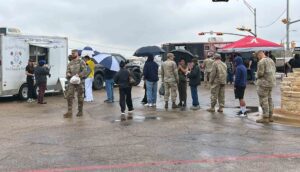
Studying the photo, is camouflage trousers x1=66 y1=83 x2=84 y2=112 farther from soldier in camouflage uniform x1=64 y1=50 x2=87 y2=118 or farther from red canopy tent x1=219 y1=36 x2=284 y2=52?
red canopy tent x1=219 y1=36 x2=284 y2=52

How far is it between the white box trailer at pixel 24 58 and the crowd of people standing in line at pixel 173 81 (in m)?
0.59

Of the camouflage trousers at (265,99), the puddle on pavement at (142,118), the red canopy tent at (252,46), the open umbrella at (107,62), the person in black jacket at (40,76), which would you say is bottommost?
the puddle on pavement at (142,118)

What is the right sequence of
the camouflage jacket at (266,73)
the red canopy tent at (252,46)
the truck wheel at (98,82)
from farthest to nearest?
1. the red canopy tent at (252,46)
2. the truck wheel at (98,82)
3. the camouflage jacket at (266,73)

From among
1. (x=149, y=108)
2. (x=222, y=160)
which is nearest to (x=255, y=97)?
(x=149, y=108)

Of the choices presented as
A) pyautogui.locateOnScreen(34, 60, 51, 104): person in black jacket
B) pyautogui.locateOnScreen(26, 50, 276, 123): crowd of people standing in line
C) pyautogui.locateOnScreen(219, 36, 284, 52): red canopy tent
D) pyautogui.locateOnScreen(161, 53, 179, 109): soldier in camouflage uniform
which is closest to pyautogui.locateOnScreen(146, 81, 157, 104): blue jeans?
pyautogui.locateOnScreen(26, 50, 276, 123): crowd of people standing in line

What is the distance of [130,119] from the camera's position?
1199cm

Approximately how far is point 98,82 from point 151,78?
289 inches

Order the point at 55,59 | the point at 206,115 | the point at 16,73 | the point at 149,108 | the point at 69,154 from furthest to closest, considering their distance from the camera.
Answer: the point at 55,59 < the point at 16,73 < the point at 149,108 < the point at 206,115 < the point at 69,154

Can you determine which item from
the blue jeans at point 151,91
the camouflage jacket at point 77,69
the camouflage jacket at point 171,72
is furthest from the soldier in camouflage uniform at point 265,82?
the camouflage jacket at point 77,69

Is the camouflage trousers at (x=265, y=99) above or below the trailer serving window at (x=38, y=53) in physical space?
below

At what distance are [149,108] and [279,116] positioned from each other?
4.31 meters

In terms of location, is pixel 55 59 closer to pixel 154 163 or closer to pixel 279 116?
pixel 279 116

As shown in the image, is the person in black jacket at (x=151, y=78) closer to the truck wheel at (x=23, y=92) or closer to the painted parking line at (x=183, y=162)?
the truck wheel at (x=23, y=92)

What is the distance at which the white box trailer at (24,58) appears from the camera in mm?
16641
